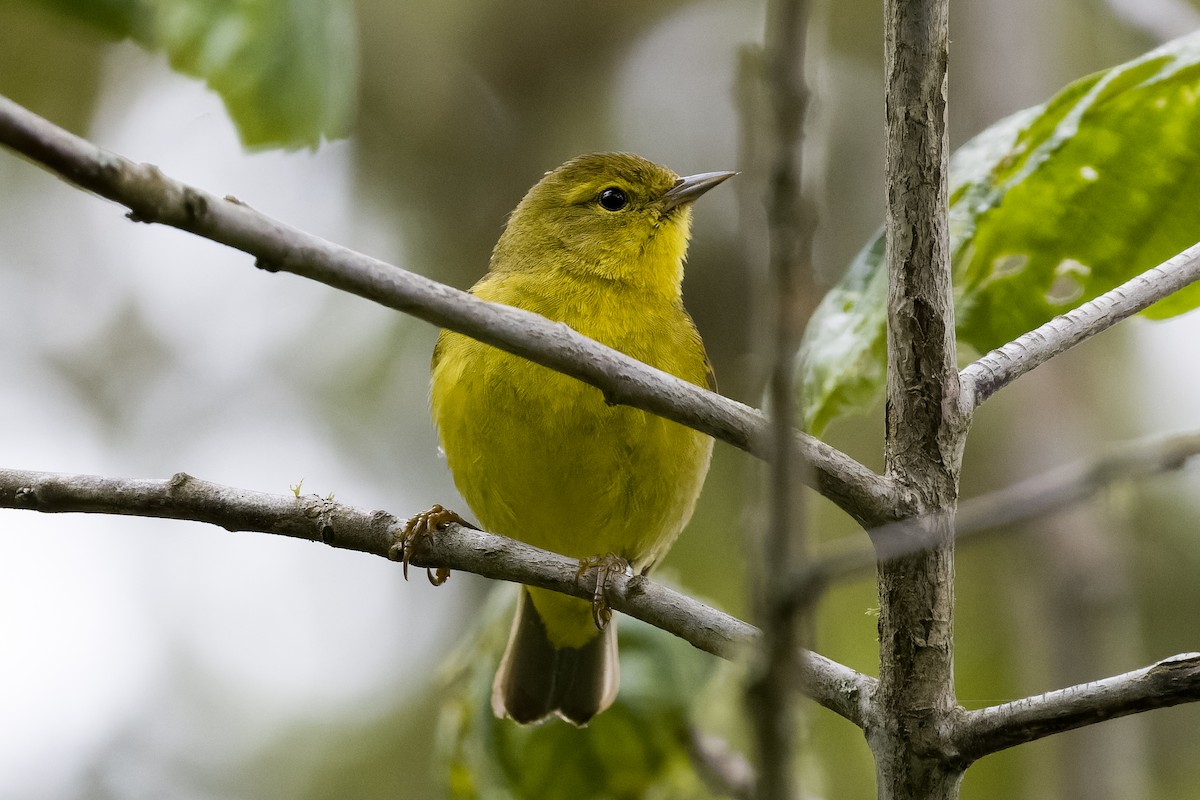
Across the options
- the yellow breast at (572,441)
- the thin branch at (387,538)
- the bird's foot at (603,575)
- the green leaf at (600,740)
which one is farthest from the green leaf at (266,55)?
the green leaf at (600,740)

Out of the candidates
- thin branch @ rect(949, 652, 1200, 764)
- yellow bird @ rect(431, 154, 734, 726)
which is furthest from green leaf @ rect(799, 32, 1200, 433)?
yellow bird @ rect(431, 154, 734, 726)

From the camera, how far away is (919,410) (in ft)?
8.36

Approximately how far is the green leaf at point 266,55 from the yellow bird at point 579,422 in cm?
193

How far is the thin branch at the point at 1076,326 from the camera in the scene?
265 centimetres

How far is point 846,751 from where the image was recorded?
6996mm

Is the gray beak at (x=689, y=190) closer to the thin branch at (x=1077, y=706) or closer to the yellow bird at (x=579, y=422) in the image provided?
the yellow bird at (x=579, y=422)

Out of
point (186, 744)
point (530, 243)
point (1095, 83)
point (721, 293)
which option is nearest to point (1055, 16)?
point (721, 293)

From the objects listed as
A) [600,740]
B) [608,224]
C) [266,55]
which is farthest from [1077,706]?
[608,224]

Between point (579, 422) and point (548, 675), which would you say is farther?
point (548, 675)

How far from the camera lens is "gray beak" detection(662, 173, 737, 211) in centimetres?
552

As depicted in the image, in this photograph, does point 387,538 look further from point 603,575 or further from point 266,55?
point 266,55

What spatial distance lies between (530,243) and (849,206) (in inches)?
139

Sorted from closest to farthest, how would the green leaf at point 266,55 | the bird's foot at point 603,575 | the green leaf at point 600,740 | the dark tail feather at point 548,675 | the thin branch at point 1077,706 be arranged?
the thin branch at point 1077,706, the green leaf at point 266,55, the bird's foot at point 603,575, the green leaf at point 600,740, the dark tail feather at point 548,675

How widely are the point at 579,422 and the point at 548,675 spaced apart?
4.68ft
